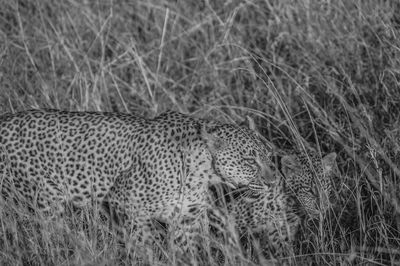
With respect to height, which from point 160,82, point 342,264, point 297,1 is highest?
point 297,1

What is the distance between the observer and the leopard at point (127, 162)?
233 inches

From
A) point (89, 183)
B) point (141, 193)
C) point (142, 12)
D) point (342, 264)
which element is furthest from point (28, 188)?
point (142, 12)

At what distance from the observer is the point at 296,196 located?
6215 mm

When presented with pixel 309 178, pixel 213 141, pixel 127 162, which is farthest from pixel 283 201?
pixel 127 162

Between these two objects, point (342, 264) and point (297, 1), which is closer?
point (342, 264)

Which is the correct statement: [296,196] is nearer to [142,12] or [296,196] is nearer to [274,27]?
[274,27]

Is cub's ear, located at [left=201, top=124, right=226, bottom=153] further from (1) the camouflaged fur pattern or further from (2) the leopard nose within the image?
(2) the leopard nose

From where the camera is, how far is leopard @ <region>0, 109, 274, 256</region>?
19.4 ft

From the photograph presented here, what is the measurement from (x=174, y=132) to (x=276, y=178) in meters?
Answer: 0.85

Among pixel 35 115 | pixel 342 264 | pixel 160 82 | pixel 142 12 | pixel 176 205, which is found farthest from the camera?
pixel 142 12

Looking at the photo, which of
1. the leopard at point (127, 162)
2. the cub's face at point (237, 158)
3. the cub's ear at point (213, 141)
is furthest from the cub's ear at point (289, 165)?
the cub's ear at point (213, 141)

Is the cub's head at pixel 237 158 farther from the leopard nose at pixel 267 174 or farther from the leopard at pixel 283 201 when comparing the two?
the leopard at pixel 283 201

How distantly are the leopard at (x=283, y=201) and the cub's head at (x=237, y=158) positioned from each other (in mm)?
252

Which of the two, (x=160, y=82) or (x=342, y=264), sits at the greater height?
(x=160, y=82)
